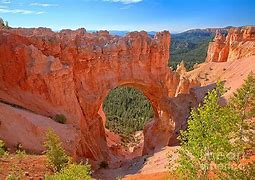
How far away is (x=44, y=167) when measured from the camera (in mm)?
18609

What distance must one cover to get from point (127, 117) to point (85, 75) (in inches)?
1627

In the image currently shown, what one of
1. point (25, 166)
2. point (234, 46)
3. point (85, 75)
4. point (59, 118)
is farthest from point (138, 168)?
point (234, 46)

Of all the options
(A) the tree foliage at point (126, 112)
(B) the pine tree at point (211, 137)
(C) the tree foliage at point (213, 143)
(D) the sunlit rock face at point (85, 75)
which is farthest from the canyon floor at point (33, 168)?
(A) the tree foliage at point (126, 112)

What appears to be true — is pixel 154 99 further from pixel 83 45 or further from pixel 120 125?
pixel 120 125

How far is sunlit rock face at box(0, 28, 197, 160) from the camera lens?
30.8m

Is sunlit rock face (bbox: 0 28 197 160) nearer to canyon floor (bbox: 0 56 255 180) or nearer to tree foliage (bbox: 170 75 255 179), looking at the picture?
canyon floor (bbox: 0 56 255 180)

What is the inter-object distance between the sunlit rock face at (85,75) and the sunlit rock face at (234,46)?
31.6ft

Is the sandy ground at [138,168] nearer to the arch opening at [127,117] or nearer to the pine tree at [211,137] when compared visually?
the arch opening at [127,117]

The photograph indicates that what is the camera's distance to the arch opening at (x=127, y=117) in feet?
193

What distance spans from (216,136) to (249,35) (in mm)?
49027

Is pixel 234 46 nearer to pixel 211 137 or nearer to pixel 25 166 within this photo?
Answer: pixel 25 166

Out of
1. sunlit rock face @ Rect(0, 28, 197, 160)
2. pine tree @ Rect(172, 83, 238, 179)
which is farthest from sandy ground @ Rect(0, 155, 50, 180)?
pine tree @ Rect(172, 83, 238, 179)

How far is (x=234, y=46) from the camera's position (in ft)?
181

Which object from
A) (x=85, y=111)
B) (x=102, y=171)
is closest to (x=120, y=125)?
(x=85, y=111)
